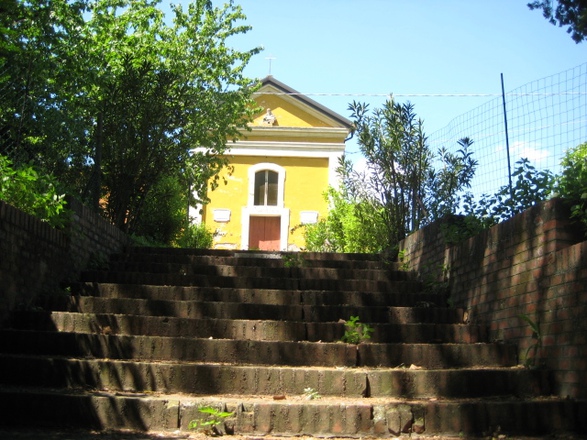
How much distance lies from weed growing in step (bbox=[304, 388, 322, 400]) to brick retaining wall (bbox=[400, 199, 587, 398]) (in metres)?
1.79

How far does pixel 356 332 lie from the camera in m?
6.54

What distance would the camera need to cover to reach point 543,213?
5.91 meters

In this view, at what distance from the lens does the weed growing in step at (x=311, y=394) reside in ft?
18.2

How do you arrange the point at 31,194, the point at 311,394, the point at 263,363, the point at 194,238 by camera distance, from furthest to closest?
the point at 194,238
the point at 31,194
the point at 263,363
the point at 311,394

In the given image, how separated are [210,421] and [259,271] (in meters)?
3.82

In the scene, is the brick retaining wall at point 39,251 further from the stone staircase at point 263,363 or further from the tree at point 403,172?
the tree at point 403,172

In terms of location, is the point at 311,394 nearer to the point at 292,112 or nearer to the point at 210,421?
the point at 210,421

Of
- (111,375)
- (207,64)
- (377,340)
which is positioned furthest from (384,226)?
(207,64)

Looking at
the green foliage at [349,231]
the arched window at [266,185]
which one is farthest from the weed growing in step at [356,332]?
the arched window at [266,185]

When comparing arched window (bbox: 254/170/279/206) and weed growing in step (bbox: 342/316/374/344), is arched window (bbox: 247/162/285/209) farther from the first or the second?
weed growing in step (bbox: 342/316/374/344)

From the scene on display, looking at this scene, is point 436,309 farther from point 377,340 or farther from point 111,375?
point 111,375

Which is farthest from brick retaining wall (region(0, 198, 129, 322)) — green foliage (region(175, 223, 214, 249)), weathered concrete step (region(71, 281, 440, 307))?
green foliage (region(175, 223, 214, 249))

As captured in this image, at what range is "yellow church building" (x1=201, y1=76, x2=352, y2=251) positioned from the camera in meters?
25.2

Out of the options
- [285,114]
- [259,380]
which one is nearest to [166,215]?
[259,380]
